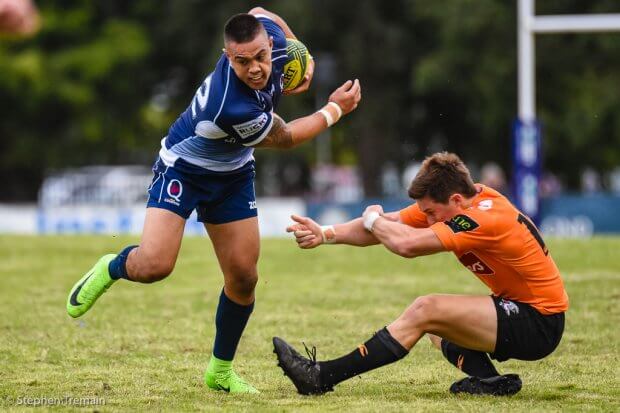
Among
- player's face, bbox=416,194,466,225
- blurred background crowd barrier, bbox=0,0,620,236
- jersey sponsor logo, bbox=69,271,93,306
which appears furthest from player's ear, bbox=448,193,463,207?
blurred background crowd barrier, bbox=0,0,620,236

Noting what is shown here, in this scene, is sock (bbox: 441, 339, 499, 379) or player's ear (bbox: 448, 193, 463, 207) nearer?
player's ear (bbox: 448, 193, 463, 207)

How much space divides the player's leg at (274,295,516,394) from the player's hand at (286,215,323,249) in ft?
2.00

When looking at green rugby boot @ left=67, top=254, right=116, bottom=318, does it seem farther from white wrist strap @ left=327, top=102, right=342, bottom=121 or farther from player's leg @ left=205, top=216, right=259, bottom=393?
white wrist strap @ left=327, top=102, right=342, bottom=121

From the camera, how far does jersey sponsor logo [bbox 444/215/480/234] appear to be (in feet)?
19.9

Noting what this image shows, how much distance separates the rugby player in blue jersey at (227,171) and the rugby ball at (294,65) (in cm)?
5

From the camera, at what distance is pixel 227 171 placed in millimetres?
6730

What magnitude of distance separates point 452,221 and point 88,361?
3053 millimetres

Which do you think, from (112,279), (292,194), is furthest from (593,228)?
(112,279)

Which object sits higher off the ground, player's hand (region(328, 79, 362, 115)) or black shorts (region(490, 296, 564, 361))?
player's hand (region(328, 79, 362, 115))

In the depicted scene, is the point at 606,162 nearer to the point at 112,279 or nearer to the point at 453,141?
the point at 453,141

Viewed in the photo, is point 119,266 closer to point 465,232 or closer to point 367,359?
point 367,359

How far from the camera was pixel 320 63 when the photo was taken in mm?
32969

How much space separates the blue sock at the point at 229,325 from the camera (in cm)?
701

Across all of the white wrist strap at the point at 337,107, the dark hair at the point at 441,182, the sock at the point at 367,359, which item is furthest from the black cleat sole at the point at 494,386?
the white wrist strap at the point at 337,107
